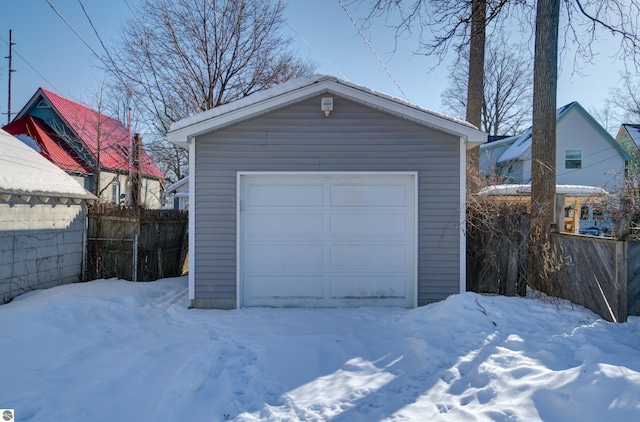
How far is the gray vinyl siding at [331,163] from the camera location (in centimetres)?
642

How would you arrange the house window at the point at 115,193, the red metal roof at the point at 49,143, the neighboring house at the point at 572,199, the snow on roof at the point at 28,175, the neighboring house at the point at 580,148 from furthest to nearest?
the neighboring house at the point at 580,148 → the house window at the point at 115,193 → the red metal roof at the point at 49,143 → the neighboring house at the point at 572,199 → the snow on roof at the point at 28,175

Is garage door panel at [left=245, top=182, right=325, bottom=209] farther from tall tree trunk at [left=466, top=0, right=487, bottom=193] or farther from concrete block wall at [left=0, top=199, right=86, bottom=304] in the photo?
tall tree trunk at [left=466, top=0, right=487, bottom=193]

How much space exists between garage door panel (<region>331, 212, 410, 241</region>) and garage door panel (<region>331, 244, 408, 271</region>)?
0.56 ft

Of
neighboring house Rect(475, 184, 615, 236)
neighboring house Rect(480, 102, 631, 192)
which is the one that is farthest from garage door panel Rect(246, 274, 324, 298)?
neighboring house Rect(480, 102, 631, 192)

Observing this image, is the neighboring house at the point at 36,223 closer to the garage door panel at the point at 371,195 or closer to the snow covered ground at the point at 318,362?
the snow covered ground at the point at 318,362

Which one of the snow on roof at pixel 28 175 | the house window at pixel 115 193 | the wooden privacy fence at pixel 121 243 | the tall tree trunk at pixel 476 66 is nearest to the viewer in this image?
the snow on roof at pixel 28 175

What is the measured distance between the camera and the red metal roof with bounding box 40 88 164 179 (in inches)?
653

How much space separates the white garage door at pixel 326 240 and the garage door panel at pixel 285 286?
0.6 inches

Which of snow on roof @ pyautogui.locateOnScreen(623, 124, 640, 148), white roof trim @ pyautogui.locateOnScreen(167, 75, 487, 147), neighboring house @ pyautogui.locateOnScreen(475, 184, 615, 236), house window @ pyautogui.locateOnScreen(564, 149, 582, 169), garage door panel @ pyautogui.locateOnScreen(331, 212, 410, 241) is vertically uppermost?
snow on roof @ pyautogui.locateOnScreen(623, 124, 640, 148)

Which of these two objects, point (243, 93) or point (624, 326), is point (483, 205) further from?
point (243, 93)

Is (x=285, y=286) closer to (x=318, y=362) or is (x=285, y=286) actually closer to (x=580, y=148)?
(x=318, y=362)

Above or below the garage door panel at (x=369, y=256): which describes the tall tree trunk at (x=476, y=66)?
above

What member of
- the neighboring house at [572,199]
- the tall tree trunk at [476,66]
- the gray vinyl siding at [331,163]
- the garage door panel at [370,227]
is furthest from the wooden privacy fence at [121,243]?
the tall tree trunk at [476,66]

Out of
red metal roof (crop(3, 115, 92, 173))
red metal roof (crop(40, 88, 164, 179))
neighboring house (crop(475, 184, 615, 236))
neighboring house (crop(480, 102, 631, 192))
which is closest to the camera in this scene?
neighboring house (crop(475, 184, 615, 236))
